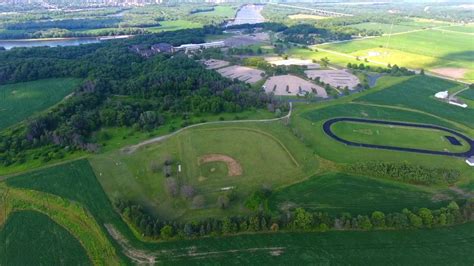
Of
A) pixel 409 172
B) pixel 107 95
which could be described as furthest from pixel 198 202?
pixel 107 95

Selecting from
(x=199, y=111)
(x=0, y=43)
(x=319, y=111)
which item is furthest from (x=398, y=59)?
(x=0, y=43)

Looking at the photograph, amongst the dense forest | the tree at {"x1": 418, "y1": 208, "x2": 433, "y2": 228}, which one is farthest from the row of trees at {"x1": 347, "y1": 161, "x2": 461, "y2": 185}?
the dense forest

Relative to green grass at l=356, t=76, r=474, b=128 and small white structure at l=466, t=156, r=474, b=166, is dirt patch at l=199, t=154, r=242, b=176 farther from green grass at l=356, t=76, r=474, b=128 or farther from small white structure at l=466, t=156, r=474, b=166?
green grass at l=356, t=76, r=474, b=128

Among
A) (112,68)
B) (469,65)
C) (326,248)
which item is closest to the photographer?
(326,248)

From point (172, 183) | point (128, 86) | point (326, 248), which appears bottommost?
point (326, 248)

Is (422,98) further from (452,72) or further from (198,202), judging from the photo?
(198,202)

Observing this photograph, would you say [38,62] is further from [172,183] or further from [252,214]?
[252,214]

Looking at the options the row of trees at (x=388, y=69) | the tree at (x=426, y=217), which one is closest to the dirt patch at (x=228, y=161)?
the tree at (x=426, y=217)
